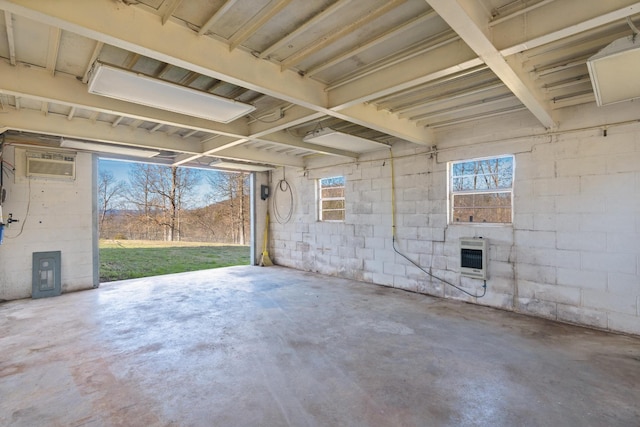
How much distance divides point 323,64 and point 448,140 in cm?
287

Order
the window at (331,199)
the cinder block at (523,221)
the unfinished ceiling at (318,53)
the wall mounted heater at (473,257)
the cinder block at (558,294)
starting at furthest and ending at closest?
the window at (331,199) → the wall mounted heater at (473,257) → the cinder block at (523,221) → the cinder block at (558,294) → the unfinished ceiling at (318,53)

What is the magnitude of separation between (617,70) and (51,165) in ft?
24.1

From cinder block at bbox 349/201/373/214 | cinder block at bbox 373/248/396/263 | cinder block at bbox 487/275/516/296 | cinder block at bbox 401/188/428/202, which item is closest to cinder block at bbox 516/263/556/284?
cinder block at bbox 487/275/516/296

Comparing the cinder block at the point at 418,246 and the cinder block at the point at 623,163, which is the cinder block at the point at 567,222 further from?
the cinder block at the point at 418,246

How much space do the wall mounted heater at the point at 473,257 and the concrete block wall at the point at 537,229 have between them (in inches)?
5.4

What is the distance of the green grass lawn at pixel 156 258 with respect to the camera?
24.1 feet

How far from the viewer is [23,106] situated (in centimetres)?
378

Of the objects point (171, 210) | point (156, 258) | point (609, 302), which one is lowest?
point (156, 258)

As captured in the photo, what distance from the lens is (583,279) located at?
3.69 meters

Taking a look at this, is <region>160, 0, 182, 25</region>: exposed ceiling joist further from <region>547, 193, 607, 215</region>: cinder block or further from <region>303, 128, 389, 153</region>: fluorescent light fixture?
<region>547, 193, 607, 215</region>: cinder block

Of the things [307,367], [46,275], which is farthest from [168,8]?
[46,275]

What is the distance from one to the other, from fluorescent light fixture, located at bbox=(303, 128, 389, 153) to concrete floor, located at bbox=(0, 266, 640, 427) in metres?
2.48

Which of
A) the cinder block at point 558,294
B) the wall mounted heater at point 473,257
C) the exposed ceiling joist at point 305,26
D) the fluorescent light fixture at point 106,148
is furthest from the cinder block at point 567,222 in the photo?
the fluorescent light fixture at point 106,148

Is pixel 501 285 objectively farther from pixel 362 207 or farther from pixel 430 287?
pixel 362 207
